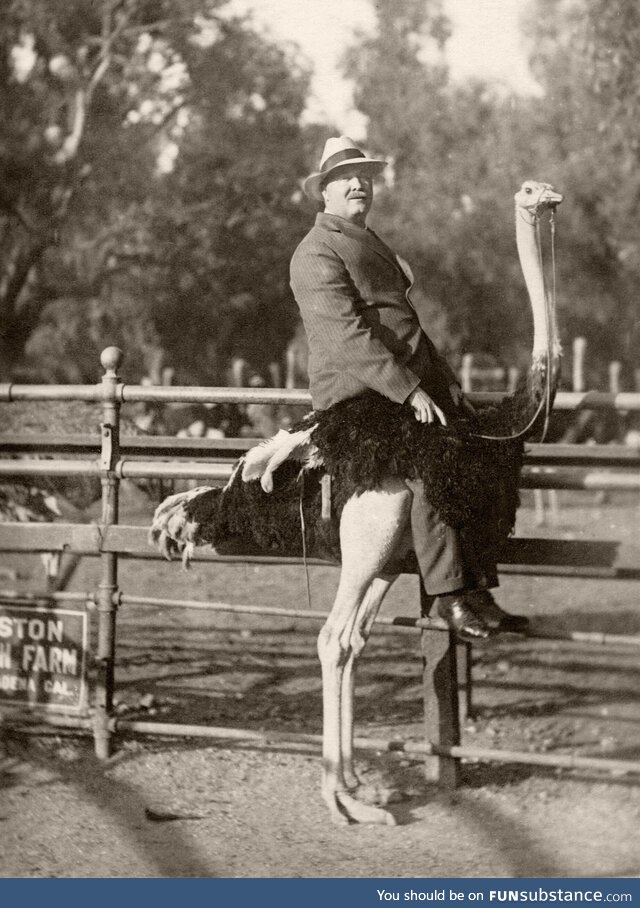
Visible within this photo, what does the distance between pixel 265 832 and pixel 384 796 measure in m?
0.44

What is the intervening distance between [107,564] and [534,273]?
6.73ft

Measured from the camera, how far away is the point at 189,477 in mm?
4844

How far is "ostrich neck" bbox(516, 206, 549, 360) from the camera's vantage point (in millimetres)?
4250

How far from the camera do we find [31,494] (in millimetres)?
6344

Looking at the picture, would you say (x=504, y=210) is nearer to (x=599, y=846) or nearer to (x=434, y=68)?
(x=434, y=68)

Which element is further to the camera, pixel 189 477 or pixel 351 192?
pixel 189 477

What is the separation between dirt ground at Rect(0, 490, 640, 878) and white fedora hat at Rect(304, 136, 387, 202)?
2.20m

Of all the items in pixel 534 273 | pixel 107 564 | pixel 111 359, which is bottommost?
pixel 107 564

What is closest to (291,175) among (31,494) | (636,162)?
(636,162)

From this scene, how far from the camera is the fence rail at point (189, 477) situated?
4.50m

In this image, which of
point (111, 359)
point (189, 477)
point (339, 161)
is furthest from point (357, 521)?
point (111, 359)

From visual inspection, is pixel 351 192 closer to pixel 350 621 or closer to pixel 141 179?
pixel 350 621

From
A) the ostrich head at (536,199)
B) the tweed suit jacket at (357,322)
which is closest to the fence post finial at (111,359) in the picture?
the tweed suit jacket at (357,322)

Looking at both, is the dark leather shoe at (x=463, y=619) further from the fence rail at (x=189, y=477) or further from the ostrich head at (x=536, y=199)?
the ostrich head at (x=536, y=199)
